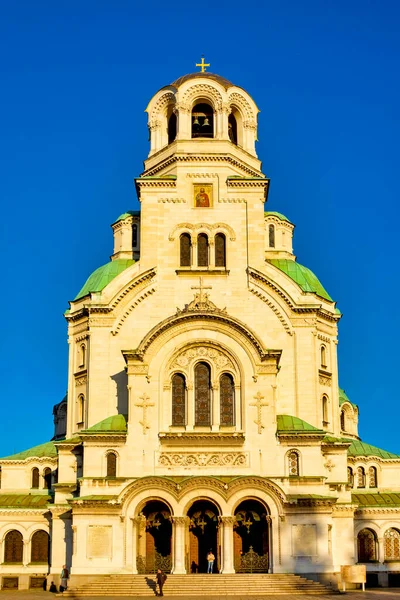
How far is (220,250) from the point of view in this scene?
171ft

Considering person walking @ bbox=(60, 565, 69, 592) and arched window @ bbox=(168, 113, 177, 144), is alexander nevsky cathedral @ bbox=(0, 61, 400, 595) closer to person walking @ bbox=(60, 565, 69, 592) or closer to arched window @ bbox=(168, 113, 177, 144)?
arched window @ bbox=(168, 113, 177, 144)

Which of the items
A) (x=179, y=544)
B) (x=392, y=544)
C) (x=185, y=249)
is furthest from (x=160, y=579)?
(x=185, y=249)

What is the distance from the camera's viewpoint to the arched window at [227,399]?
155 ft

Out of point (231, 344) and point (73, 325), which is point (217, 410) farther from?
point (73, 325)

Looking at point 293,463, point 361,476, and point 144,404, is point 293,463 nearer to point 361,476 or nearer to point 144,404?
point 144,404

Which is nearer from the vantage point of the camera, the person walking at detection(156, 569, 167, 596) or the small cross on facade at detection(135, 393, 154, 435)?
the person walking at detection(156, 569, 167, 596)

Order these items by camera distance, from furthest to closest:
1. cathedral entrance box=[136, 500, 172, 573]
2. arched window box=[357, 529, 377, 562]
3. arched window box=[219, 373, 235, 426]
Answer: arched window box=[357, 529, 377, 562], arched window box=[219, 373, 235, 426], cathedral entrance box=[136, 500, 172, 573]

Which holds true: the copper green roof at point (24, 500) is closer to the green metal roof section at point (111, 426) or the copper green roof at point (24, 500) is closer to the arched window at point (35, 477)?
the arched window at point (35, 477)

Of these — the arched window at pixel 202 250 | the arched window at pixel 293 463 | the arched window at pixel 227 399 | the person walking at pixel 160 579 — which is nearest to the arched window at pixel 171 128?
the arched window at pixel 202 250

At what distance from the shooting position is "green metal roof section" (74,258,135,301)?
54.4m

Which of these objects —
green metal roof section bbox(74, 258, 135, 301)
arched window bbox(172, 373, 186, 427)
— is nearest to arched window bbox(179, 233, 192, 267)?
green metal roof section bbox(74, 258, 135, 301)

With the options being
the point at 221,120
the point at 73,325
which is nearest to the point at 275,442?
the point at 73,325

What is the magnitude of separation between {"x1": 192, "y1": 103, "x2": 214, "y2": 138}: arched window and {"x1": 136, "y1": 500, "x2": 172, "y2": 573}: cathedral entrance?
2091 cm

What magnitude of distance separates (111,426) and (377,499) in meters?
16.2
